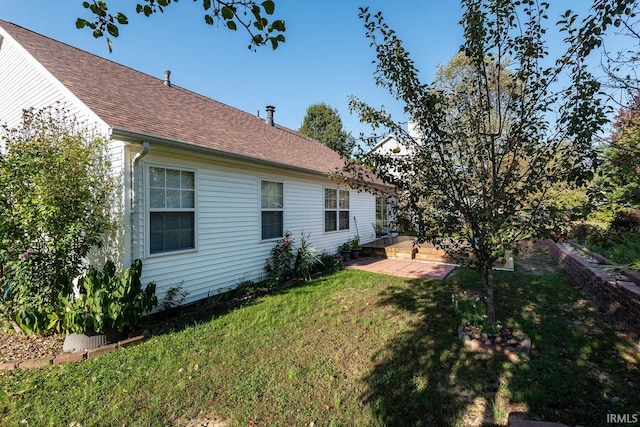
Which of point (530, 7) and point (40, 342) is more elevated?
point (530, 7)

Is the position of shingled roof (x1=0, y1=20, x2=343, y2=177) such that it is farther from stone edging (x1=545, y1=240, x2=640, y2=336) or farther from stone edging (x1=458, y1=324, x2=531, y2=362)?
stone edging (x1=545, y1=240, x2=640, y2=336)

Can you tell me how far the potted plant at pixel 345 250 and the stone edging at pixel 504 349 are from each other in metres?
6.32

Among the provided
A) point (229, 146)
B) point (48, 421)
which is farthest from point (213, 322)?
point (229, 146)

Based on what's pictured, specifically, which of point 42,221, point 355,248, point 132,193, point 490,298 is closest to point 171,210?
point 132,193

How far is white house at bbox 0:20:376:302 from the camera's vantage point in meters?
4.74

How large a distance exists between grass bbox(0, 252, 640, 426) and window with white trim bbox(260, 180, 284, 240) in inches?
113

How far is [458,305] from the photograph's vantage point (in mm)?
4836

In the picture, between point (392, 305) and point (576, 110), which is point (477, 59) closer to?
point (576, 110)

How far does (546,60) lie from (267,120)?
390 inches

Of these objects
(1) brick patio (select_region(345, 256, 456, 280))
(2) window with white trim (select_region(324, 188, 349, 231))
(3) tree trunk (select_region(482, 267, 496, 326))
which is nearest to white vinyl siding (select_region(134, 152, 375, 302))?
(2) window with white trim (select_region(324, 188, 349, 231))

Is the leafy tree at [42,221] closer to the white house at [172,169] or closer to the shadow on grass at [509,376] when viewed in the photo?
the white house at [172,169]

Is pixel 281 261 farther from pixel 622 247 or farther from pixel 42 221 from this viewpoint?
pixel 622 247

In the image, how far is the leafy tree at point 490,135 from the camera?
3.13 metres

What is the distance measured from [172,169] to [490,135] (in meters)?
5.00
